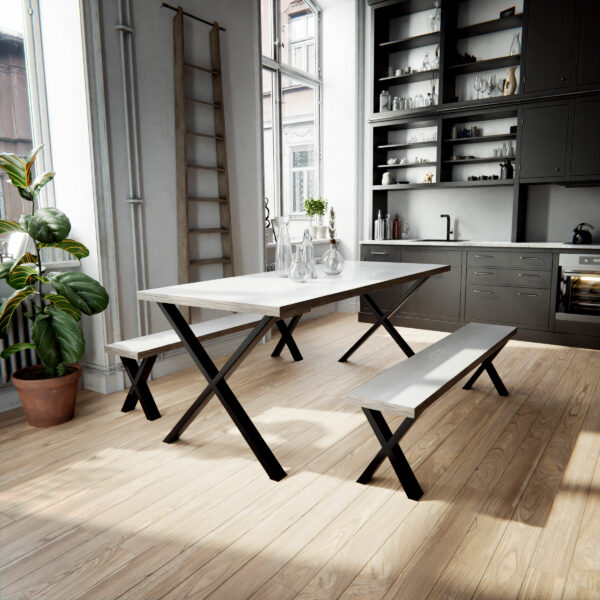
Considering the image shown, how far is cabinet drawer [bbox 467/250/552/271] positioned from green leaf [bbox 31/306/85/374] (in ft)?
11.8

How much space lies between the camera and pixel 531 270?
4543 millimetres

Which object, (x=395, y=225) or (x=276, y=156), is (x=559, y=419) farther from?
(x=276, y=156)

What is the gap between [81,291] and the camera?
2715 mm

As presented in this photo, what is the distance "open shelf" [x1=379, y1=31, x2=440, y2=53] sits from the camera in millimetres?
5121

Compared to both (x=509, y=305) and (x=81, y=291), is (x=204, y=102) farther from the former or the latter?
(x=509, y=305)

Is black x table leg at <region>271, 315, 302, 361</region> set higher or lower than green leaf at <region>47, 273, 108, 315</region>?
lower

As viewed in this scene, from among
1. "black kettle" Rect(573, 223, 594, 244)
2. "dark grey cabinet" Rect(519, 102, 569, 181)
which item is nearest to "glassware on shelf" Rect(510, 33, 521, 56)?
"dark grey cabinet" Rect(519, 102, 569, 181)

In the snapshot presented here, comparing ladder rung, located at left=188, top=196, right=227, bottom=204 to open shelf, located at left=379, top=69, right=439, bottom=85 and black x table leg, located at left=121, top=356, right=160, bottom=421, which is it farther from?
open shelf, located at left=379, top=69, right=439, bottom=85

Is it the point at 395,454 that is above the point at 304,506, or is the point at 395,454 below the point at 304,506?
above

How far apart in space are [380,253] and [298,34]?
8.89 feet

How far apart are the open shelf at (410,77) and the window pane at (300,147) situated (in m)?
0.99

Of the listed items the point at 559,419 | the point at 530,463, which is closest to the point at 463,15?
the point at 559,419

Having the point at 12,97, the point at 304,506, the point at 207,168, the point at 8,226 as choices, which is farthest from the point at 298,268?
the point at 12,97

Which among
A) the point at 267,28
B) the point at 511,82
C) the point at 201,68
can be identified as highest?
the point at 267,28
